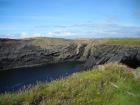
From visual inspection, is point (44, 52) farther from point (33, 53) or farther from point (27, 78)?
point (27, 78)

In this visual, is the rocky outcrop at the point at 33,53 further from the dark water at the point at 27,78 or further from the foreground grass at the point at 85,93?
the foreground grass at the point at 85,93

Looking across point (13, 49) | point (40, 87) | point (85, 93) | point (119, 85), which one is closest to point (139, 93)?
point (119, 85)

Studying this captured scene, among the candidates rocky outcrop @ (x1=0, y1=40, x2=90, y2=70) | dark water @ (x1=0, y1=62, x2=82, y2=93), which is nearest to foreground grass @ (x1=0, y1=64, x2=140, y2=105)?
dark water @ (x1=0, y1=62, x2=82, y2=93)

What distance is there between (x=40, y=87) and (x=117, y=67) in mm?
8894

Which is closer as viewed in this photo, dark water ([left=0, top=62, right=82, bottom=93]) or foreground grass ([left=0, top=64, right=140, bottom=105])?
foreground grass ([left=0, top=64, right=140, bottom=105])

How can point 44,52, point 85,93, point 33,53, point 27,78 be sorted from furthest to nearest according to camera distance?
1. point 44,52
2. point 33,53
3. point 27,78
4. point 85,93

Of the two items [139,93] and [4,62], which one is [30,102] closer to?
[139,93]

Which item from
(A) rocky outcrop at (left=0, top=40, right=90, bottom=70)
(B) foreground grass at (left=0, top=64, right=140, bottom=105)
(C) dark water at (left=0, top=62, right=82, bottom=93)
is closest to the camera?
(B) foreground grass at (left=0, top=64, right=140, bottom=105)

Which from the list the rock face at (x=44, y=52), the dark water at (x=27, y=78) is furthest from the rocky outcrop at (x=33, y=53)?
the dark water at (x=27, y=78)

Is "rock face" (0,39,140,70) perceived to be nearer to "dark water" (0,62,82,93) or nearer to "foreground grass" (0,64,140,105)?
"dark water" (0,62,82,93)

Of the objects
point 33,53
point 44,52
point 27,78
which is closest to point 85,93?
point 27,78

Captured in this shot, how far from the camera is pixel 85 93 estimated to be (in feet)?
51.0

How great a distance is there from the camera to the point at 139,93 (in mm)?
15680

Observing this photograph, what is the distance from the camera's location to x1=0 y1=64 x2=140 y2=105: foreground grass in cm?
1391
